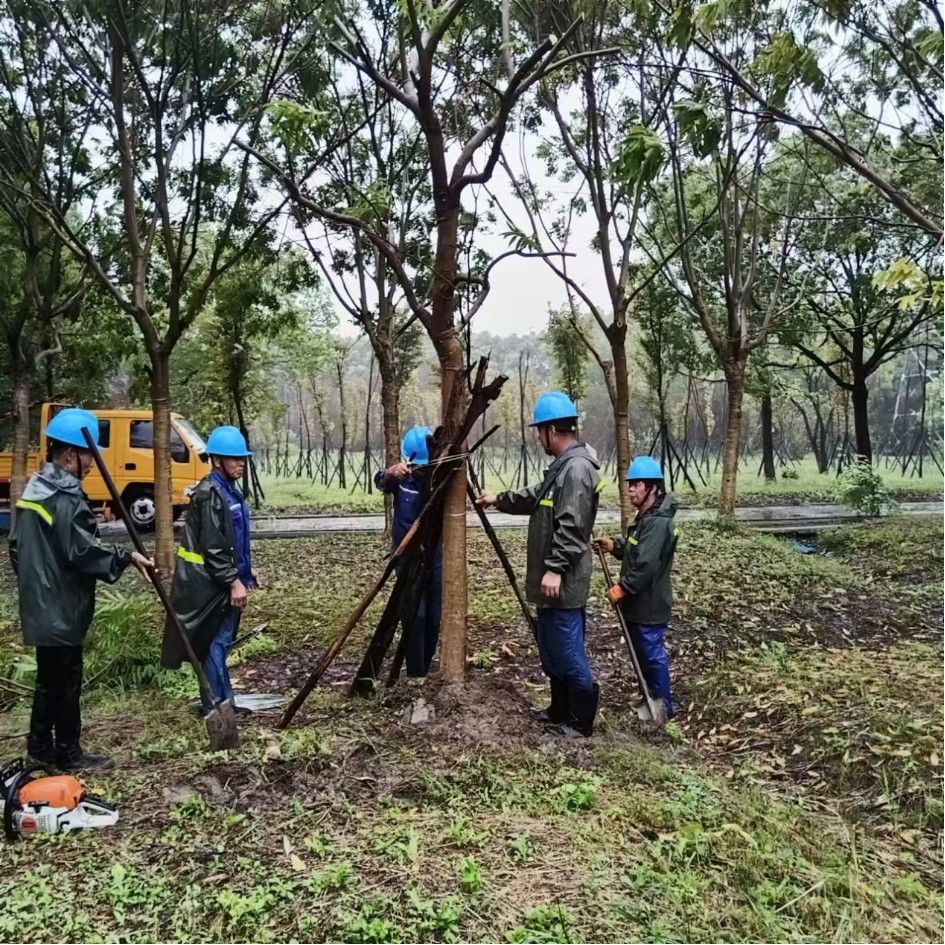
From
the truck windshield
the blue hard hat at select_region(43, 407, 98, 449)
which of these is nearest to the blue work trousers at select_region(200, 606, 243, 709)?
the blue hard hat at select_region(43, 407, 98, 449)

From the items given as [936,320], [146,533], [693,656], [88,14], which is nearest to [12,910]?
[693,656]

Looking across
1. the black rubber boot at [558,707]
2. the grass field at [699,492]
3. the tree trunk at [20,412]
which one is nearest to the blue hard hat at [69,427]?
the black rubber boot at [558,707]

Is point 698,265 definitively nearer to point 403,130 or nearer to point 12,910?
point 403,130

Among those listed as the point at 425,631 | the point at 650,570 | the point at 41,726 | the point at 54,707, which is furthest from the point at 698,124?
the point at 41,726

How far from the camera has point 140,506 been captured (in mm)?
12898

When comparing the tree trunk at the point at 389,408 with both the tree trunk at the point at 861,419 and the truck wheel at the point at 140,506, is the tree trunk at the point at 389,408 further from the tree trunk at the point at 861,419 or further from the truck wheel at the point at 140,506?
the tree trunk at the point at 861,419

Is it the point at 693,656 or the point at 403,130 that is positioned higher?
the point at 403,130

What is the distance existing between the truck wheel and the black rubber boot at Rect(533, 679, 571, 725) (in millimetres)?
10552

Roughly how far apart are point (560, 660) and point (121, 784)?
2.25 m

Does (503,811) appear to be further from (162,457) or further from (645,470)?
(162,457)

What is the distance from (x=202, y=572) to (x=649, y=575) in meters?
2.63

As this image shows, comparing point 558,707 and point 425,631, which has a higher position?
point 425,631

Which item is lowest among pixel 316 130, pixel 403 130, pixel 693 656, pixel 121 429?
pixel 693 656

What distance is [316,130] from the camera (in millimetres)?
A: 3682
